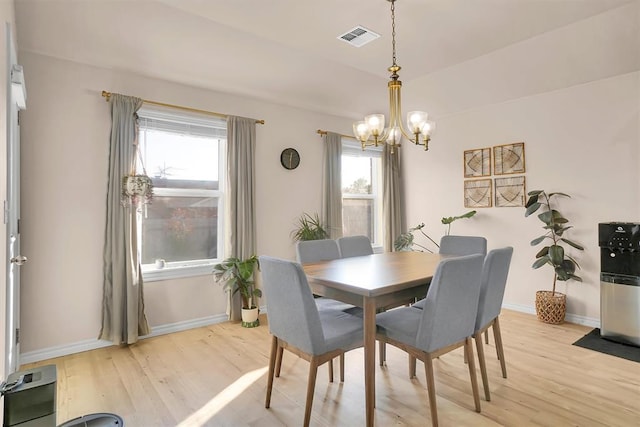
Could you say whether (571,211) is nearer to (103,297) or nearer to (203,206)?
(203,206)

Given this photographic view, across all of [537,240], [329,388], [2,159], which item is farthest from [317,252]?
[537,240]

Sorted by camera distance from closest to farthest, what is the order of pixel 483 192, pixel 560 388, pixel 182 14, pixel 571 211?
pixel 560 388 → pixel 182 14 → pixel 571 211 → pixel 483 192

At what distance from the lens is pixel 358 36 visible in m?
3.25

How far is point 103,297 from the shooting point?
316 cm

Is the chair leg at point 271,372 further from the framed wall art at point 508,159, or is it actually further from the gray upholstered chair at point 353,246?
the framed wall art at point 508,159

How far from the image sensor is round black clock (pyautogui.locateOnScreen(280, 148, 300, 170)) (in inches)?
172

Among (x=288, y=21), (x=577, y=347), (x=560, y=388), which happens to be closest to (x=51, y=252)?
(x=288, y=21)

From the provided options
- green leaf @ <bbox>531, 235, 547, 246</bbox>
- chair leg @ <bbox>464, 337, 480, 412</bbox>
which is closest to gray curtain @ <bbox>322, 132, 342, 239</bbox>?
green leaf @ <bbox>531, 235, 547, 246</bbox>

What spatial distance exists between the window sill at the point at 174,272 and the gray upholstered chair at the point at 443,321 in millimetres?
2290

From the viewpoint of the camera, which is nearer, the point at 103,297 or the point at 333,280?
the point at 333,280

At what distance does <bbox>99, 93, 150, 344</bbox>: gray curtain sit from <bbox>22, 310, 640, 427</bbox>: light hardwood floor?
8.9 inches

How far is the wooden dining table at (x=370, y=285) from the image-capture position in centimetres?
195

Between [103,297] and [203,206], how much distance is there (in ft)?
4.22

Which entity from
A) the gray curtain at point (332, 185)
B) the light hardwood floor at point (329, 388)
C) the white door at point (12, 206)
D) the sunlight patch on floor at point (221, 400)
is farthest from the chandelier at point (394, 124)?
the white door at point (12, 206)
